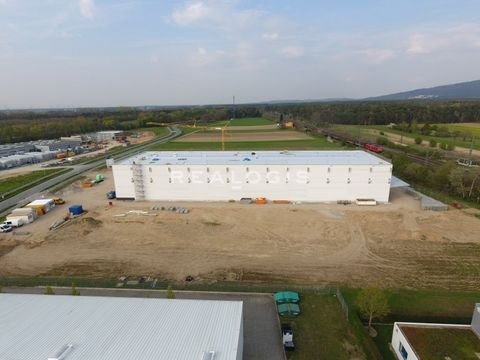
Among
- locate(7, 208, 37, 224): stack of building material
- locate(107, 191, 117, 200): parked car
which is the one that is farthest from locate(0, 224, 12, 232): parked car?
locate(107, 191, 117, 200): parked car

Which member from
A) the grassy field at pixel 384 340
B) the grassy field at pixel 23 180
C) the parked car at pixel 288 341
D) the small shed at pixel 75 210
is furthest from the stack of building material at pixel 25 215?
the grassy field at pixel 384 340

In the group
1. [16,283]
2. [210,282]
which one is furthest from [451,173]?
[16,283]

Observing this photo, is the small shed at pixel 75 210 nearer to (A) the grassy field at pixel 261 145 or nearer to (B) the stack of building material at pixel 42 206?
(B) the stack of building material at pixel 42 206

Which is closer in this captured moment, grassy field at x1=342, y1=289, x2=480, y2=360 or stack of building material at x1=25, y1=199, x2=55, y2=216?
grassy field at x1=342, y1=289, x2=480, y2=360

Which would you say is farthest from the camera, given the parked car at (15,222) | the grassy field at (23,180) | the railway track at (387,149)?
the railway track at (387,149)

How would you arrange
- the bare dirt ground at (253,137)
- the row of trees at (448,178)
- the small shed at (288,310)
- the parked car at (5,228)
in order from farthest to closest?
the bare dirt ground at (253,137)
the row of trees at (448,178)
the parked car at (5,228)
the small shed at (288,310)

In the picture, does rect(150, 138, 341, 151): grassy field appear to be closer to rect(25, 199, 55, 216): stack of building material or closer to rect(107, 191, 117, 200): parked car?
rect(107, 191, 117, 200): parked car
